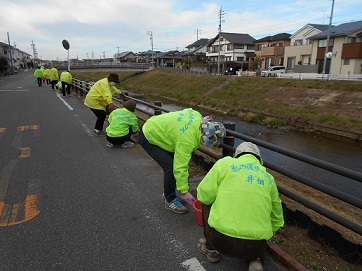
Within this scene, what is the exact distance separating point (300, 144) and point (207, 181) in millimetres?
13535

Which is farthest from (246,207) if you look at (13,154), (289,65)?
(289,65)

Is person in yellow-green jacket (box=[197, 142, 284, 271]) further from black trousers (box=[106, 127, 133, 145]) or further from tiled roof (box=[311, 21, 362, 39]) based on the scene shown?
tiled roof (box=[311, 21, 362, 39])

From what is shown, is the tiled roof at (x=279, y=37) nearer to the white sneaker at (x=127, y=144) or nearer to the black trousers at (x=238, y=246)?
the white sneaker at (x=127, y=144)

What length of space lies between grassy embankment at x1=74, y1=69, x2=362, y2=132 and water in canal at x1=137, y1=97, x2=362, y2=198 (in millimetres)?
1445

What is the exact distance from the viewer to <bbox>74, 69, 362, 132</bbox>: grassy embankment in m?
18.2

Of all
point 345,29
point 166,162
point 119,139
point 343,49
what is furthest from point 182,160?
point 345,29

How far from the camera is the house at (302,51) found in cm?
3509

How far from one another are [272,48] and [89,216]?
4621 cm

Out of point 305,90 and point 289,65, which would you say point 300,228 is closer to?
point 305,90

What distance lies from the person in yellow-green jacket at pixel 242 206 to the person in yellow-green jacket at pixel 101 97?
4977 mm

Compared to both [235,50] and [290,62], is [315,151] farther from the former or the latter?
[235,50]

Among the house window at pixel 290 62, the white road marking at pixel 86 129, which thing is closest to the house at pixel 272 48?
the house window at pixel 290 62

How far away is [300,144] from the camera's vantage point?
14414 mm

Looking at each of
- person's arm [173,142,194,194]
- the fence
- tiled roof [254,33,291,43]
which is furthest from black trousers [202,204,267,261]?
tiled roof [254,33,291,43]
